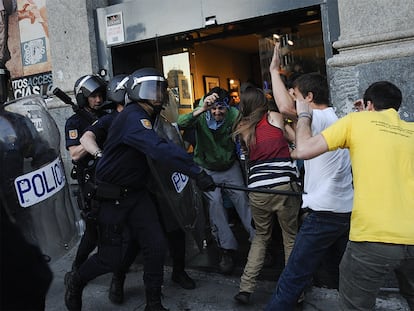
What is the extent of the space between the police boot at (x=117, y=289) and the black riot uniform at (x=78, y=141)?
406 mm

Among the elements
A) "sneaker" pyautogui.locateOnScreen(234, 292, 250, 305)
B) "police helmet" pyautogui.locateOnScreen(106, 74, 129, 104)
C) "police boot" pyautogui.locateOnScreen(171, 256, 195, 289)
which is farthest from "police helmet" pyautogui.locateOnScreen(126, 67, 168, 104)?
"sneaker" pyautogui.locateOnScreen(234, 292, 250, 305)

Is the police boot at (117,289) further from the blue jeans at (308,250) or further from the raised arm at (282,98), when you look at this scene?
A: the raised arm at (282,98)

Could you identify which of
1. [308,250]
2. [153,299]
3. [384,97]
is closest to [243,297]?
[153,299]

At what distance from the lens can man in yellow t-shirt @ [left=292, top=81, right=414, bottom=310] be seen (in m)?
2.50

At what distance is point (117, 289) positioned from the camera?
434cm

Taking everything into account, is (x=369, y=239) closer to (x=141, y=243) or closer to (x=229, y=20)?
(x=141, y=243)

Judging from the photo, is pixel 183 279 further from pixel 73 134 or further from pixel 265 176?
pixel 73 134

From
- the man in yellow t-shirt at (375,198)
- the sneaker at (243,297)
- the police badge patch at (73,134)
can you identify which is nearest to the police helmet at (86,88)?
the police badge patch at (73,134)

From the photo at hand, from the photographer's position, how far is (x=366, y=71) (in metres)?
4.45

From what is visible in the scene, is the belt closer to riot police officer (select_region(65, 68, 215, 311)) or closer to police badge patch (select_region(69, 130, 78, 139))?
riot police officer (select_region(65, 68, 215, 311))

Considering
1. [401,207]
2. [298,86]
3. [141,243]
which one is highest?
[298,86]

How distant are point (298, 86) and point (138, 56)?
3891 millimetres

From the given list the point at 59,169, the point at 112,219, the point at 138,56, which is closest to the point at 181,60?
the point at 138,56

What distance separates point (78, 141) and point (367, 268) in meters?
2.95
